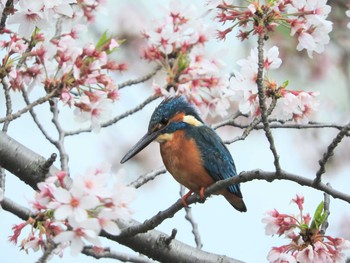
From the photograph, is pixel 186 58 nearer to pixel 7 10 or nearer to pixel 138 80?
pixel 138 80

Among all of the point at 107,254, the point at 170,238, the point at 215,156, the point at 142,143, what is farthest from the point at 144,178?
the point at 107,254

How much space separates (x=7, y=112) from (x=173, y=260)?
Answer: 3.09 feet

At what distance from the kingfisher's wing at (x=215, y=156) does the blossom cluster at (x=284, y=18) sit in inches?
32.2

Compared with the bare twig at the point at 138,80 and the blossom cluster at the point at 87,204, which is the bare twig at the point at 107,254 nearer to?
the blossom cluster at the point at 87,204

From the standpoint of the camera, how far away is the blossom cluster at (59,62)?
320 centimetres

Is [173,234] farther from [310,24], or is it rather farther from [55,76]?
[310,24]

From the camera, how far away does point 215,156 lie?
4008mm

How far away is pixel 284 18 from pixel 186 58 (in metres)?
1.29

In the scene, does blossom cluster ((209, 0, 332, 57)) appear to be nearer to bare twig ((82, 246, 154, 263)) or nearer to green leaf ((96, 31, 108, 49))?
green leaf ((96, 31, 108, 49))

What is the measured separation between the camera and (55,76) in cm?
334

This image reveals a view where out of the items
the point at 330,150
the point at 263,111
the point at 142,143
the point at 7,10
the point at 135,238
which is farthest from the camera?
the point at 142,143

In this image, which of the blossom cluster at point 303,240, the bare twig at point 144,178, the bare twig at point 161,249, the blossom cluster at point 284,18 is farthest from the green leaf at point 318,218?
the bare twig at point 144,178

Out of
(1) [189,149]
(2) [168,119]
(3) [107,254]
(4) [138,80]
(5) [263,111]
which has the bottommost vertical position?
(3) [107,254]

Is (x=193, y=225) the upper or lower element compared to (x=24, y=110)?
upper
